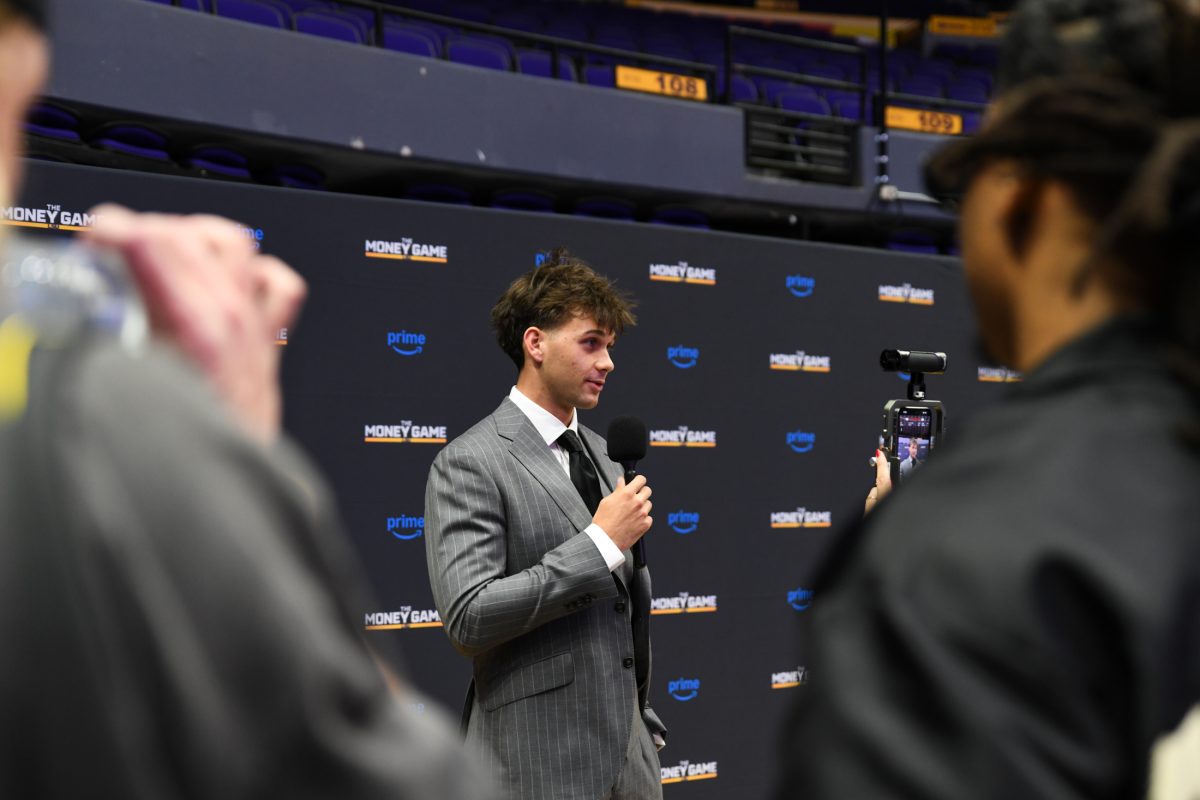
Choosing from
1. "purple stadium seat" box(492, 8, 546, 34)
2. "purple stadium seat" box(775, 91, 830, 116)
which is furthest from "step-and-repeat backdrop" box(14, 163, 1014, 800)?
"purple stadium seat" box(492, 8, 546, 34)

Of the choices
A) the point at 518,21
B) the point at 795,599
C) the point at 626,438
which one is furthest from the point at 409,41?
the point at 626,438

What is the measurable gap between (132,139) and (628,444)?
2874 millimetres

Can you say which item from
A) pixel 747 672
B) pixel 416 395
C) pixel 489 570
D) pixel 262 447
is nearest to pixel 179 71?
pixel 416 395

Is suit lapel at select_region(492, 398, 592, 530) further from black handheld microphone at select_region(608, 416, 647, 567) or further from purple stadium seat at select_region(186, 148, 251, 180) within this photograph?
purple stadium seat at select_region(186, 148, 251, 180)

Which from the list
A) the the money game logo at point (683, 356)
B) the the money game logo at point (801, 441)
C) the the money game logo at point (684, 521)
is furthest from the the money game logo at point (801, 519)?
the the money game logo at point (683, 356)

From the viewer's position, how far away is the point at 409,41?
20.2 feet

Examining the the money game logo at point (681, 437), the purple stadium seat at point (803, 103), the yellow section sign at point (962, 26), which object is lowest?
the the money game logo at point (681, 437)

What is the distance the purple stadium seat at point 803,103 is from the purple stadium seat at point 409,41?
243 cm

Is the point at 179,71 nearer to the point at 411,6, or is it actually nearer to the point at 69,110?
the point at 69,110

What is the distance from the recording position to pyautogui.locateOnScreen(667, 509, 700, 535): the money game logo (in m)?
4.91

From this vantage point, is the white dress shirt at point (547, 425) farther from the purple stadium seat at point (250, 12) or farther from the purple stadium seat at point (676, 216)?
the purple stadium seat at point (250, 12)

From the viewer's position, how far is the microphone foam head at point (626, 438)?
2.59 meters

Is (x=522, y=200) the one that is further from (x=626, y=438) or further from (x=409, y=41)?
(x=626, y=438)

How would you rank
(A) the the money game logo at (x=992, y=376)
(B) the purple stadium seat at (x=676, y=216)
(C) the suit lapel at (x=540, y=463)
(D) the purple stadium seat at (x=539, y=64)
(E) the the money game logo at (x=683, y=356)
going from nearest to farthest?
1. (C) the suit lapel at (x=540, y=463)
2. (E) the the money game logo at (x=683, y=356)
3. (B) the purple stadium seat at (x=676, y=216)
4. (A) the the money game logo at (x=992, y=376)
5. (D) the purple stadium seat at (x=539, y=64)
